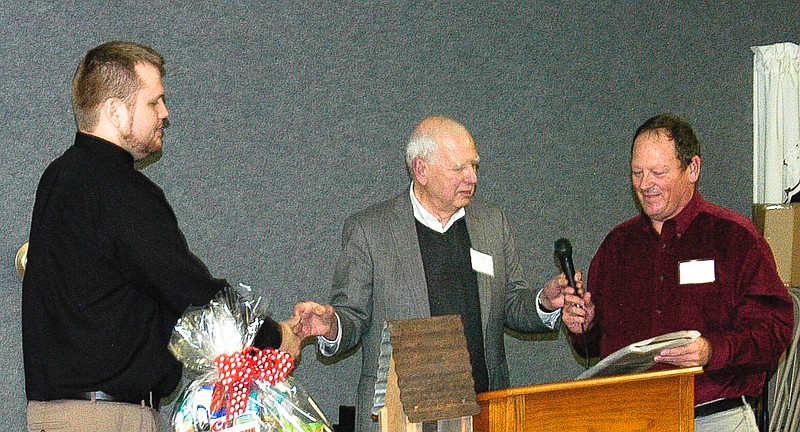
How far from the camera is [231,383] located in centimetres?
220

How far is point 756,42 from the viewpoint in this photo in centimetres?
582

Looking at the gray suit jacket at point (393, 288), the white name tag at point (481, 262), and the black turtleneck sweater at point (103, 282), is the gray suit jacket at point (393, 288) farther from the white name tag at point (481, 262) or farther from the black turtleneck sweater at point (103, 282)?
the black turtleneck sweater at point (103, 282)

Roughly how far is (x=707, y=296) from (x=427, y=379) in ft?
4.16

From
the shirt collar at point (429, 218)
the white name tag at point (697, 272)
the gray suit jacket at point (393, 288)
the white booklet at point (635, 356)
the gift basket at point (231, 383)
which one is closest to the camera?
the gift basket at point (231, 383)

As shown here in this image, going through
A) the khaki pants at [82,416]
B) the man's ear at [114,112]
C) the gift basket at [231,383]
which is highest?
the man's ear at [114,112]

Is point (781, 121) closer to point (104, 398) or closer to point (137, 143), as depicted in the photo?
point (137, 143)

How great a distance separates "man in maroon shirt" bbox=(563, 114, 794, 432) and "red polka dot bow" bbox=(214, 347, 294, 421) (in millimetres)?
1209

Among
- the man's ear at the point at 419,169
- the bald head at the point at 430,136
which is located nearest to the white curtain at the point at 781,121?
the bald head at the point at 430,136

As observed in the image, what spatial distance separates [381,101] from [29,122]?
1.49 metres

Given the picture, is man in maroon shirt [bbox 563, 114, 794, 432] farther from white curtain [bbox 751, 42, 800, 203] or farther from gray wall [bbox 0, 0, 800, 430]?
white curtain [bbox 751, 42, 800, 203]

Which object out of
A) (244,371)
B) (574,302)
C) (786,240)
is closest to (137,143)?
(244,371)

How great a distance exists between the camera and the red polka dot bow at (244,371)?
2.18 meters

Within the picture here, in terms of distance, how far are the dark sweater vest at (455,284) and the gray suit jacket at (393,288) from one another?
0.03 m

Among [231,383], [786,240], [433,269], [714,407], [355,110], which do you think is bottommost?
[714,407]
